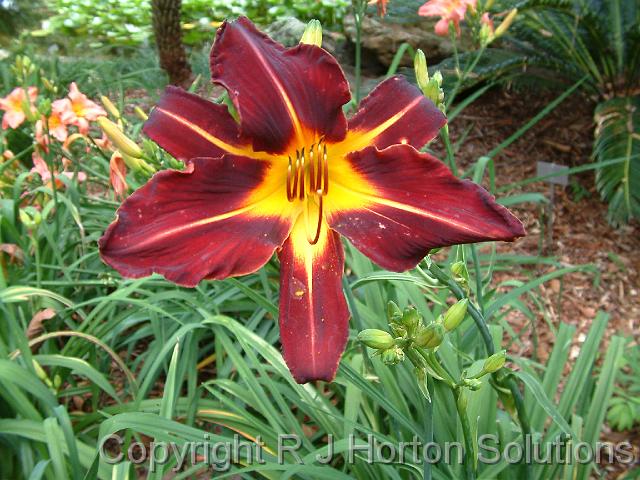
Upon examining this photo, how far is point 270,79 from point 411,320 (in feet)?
1.43

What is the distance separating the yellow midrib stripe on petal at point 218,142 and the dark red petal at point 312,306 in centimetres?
14

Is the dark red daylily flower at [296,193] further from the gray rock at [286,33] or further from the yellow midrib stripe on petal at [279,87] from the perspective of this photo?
the gray rock at [286,33]

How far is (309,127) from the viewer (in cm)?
92

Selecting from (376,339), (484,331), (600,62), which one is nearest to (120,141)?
(376,339)

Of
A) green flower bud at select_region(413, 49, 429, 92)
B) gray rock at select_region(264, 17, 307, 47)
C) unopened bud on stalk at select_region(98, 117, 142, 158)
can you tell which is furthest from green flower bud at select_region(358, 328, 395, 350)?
gray rock at select_region(264, 17, 307, 47)

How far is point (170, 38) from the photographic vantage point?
4.87 m

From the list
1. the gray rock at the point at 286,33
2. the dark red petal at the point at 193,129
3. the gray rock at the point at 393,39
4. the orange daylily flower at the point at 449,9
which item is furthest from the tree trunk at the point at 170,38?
the dark red petal at the point at 193,129

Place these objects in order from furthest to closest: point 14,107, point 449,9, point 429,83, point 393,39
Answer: point 393,39 < point 14,107 < point 449,9 < point 429,83

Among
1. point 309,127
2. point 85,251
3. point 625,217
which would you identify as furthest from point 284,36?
point 309,127

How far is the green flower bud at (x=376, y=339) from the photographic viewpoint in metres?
0.87

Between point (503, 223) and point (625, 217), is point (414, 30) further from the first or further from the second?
point (503, 223)

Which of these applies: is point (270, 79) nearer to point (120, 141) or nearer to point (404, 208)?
point (404, 208)

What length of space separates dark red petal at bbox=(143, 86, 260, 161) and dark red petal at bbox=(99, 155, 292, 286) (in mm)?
52

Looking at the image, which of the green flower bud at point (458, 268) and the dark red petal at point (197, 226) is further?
the green flower bud at point (458, 268)
